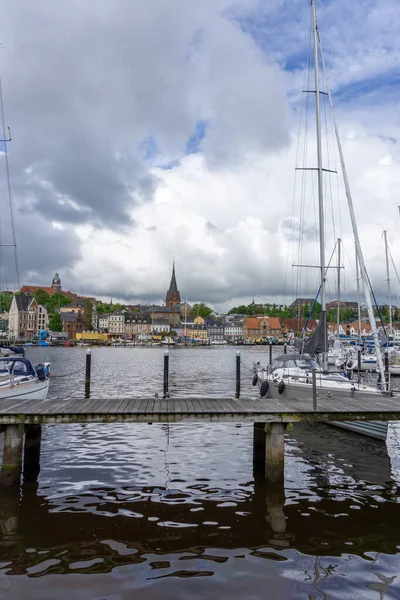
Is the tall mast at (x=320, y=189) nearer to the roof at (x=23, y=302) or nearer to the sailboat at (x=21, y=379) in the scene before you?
the sailboat at (x=21, y=379)

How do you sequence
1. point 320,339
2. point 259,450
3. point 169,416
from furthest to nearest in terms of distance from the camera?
point 320,339, point 259,450, point 169,416

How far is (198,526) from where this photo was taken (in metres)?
9.83

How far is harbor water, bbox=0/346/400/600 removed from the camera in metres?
7.61

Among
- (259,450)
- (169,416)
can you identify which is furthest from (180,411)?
(259,450)

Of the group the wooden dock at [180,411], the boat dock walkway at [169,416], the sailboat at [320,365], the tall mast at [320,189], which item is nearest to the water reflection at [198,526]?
the boat dock walkway at [169,416]

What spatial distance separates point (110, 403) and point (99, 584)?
22.6ft

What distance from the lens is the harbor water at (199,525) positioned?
25.0ft

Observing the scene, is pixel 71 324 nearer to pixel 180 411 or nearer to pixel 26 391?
pixel 26 391

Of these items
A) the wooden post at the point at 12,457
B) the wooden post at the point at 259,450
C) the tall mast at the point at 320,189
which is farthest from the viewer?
the tall mast at the point at 320,189

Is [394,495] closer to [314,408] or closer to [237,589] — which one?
[314,408]

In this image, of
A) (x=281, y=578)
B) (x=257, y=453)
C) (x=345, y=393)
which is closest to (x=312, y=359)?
(x=345, y=393)

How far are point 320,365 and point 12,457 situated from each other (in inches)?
650

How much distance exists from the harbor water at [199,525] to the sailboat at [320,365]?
253 centimetres

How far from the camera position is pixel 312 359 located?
2447 cm
